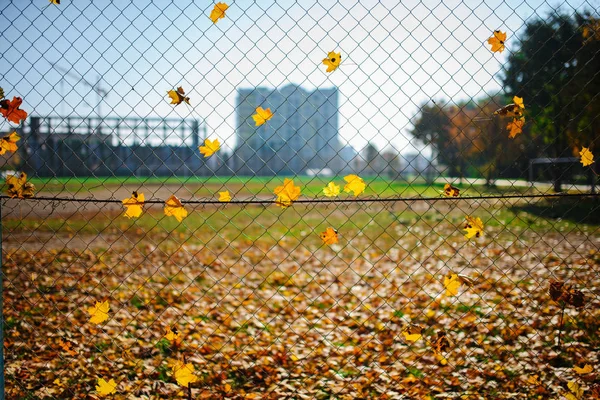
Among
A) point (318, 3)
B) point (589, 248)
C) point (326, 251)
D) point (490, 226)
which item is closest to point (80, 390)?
point (318, 3)

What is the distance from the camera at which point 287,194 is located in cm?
216

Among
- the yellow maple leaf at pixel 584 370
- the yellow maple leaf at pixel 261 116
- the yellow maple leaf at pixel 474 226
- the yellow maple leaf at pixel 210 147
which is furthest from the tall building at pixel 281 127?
the yellow maple leaf at pixel 584 370

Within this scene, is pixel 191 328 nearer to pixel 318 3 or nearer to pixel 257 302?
pixel 257 302

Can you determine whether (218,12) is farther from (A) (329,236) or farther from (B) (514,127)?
(B) (514,127)

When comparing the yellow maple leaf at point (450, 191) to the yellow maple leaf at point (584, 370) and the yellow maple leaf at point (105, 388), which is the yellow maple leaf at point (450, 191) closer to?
the yellow maple leaf at point (584, 370)

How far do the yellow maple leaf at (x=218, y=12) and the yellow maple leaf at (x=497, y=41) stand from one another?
1431mm

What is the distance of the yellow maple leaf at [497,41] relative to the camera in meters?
2.23

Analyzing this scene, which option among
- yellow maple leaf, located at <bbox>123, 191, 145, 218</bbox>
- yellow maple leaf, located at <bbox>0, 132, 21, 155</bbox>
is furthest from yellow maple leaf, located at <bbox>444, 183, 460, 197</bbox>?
yellow maple leaf, located at <bbox>0, 132, 21, 155</bbox>

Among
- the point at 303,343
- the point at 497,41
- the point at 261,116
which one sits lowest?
the point at 303,343

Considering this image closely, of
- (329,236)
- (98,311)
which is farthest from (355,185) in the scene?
(98,311)

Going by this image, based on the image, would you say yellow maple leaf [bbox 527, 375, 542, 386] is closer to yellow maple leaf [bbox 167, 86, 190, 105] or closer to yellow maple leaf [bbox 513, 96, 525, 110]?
yellow maple leaf [bbox 513, 96, 525, 110]

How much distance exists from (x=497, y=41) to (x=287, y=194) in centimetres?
141

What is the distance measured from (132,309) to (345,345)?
7.51ft

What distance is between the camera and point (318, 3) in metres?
2.18
